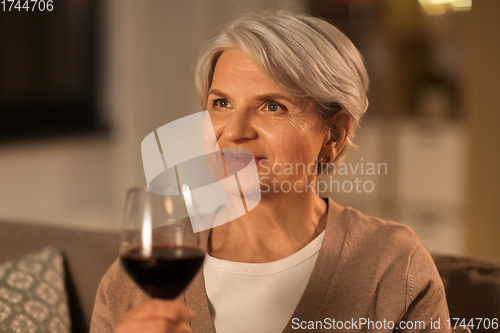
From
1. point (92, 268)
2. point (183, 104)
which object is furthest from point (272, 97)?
point (92, 268)

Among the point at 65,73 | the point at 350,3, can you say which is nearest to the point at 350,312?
the point at 65,73

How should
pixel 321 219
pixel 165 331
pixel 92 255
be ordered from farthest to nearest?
pixel 92 255 → pixel 321 219 → pixel 165 331

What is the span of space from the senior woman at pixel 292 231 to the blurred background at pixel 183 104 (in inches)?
3.5

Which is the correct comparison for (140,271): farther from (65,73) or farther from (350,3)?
(350,3)

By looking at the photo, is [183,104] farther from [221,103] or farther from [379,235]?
[379,235]

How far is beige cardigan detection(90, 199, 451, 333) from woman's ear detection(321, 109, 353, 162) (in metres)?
0.12

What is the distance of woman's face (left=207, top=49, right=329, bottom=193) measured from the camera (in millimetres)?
732

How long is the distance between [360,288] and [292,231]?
143 mm

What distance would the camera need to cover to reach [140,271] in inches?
19.9

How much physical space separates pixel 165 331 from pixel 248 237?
331 millimetres

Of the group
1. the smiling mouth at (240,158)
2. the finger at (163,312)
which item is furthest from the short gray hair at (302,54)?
the finger at (163,312)

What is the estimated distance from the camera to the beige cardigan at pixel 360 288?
73cm

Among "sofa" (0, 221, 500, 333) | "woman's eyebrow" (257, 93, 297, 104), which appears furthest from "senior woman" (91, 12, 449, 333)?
"sofa" (0, 221, 500, 333)

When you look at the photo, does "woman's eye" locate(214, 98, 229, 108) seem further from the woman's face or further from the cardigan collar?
the cardigan collar
